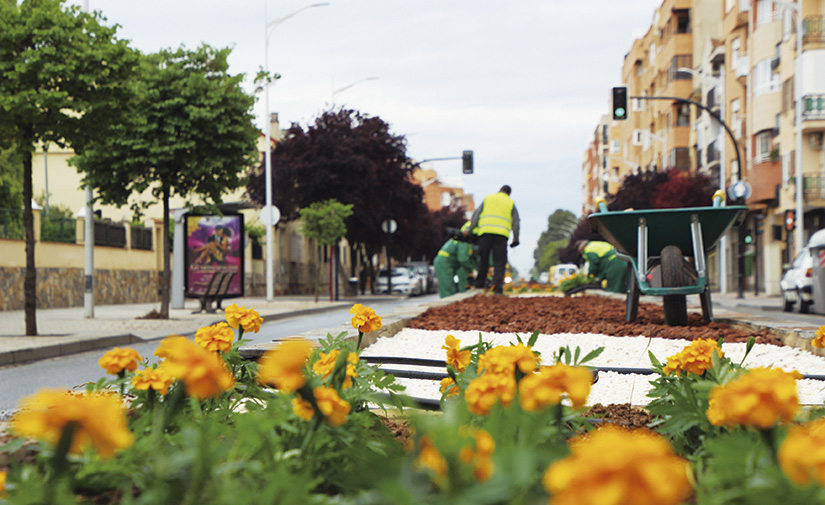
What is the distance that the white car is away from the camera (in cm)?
2186

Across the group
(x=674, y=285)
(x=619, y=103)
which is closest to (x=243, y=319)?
(x=674, y=285)

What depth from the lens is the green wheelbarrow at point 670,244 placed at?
7891 millimetres

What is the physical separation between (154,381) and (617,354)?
414cm

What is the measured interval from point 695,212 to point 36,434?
7.59 metres

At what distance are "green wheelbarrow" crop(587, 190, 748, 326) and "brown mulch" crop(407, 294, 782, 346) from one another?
256 mm

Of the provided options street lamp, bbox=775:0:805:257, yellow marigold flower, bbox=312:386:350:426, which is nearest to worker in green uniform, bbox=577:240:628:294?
yellow marigold flower, bbox=312:386:350:426

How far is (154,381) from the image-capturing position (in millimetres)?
2426

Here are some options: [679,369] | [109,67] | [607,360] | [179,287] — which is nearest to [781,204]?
[179,287]

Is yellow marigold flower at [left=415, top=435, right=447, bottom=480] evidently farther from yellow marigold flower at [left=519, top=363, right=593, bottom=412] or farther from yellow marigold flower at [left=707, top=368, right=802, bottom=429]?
yellow marigold flower at [left=707, top=368, right=802, bottom=429]

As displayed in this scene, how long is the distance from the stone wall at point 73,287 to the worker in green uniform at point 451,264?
11727mm

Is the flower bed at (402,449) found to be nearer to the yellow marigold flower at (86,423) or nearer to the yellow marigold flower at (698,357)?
the yellow marigold flower at (86,423)

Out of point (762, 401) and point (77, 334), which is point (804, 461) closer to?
point (762, 401)

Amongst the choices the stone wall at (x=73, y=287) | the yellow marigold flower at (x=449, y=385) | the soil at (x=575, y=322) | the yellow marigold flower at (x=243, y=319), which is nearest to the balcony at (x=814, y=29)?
the stone wall at (x=73, y=287)

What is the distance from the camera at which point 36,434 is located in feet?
4.35
